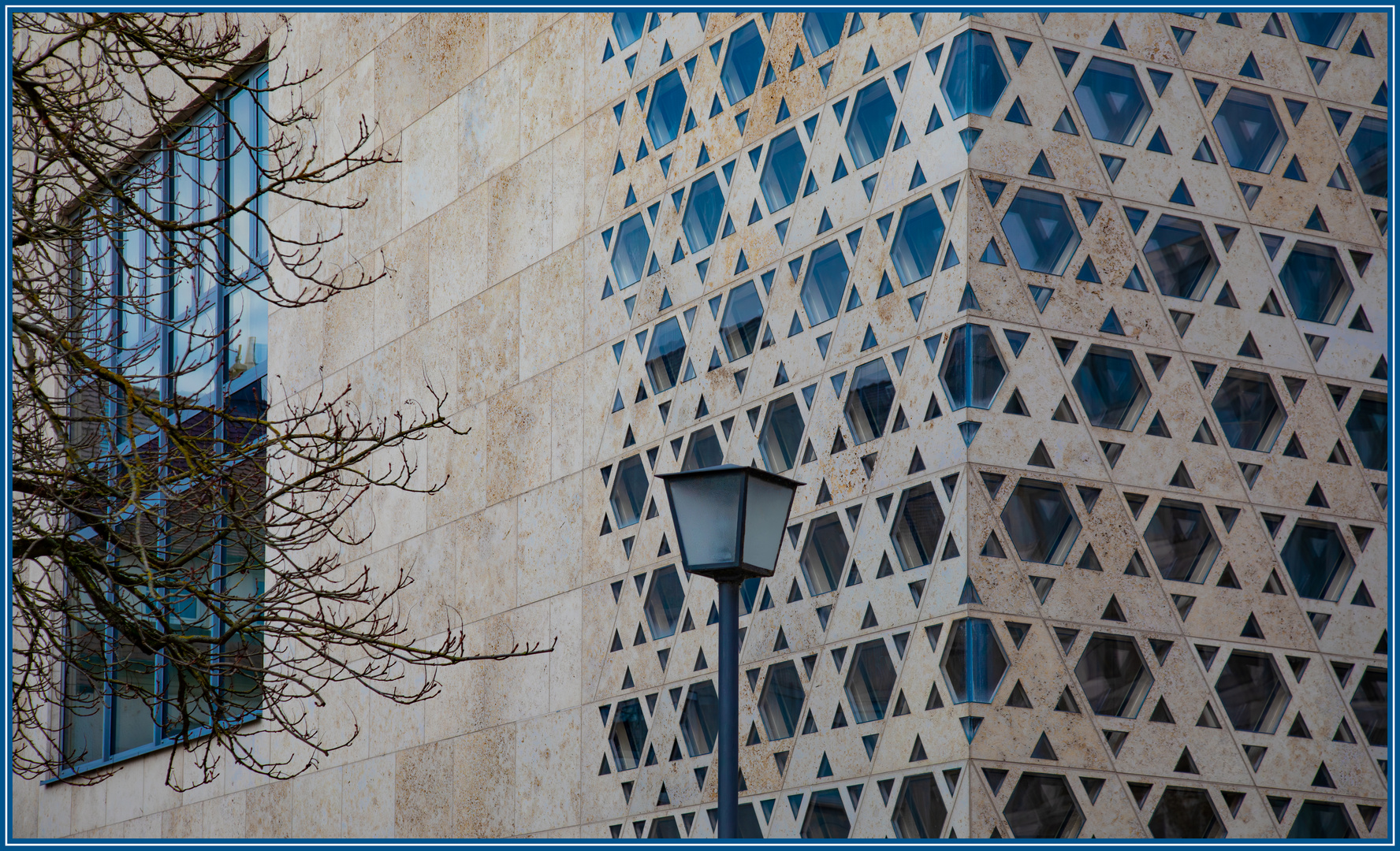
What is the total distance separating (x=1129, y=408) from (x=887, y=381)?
144 cm

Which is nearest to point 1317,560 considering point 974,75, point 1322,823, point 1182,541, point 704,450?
point 1182,541

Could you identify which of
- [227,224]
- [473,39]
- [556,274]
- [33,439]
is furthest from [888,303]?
[227,224]

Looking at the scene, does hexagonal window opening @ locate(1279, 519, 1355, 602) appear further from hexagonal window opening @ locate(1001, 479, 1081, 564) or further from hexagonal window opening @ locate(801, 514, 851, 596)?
hexagonal window opening @ locate(801, 514, 851, 596)

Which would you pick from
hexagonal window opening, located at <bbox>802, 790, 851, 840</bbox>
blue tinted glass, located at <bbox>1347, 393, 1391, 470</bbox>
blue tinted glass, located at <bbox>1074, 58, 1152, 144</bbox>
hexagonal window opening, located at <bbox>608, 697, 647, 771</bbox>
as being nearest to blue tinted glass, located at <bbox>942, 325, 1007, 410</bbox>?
blue tinted glass, located at <bbox>1074, 58, 1152, 144</bbox>

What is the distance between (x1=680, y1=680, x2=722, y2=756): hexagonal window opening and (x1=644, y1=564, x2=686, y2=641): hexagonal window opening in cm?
48

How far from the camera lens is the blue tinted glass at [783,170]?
10305mm

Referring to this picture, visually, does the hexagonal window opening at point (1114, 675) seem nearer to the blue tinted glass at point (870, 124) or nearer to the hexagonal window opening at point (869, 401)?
the hexagonal window opening at point (869, 401)

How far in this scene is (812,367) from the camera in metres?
9.95

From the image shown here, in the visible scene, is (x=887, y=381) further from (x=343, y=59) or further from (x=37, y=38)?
(x=37, y=38)

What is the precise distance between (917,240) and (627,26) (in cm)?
387

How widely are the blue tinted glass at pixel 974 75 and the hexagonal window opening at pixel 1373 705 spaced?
4200 mm

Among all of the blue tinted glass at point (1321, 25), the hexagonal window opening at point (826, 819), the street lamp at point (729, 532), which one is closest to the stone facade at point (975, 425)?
the hexagonal window opening at point (826, 819)

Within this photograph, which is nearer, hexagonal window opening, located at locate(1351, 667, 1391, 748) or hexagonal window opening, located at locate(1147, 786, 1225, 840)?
hexagonal window opening, located at locate(1147, 786, 1225, 840)

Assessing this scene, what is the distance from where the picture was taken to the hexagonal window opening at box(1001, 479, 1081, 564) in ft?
29.0
